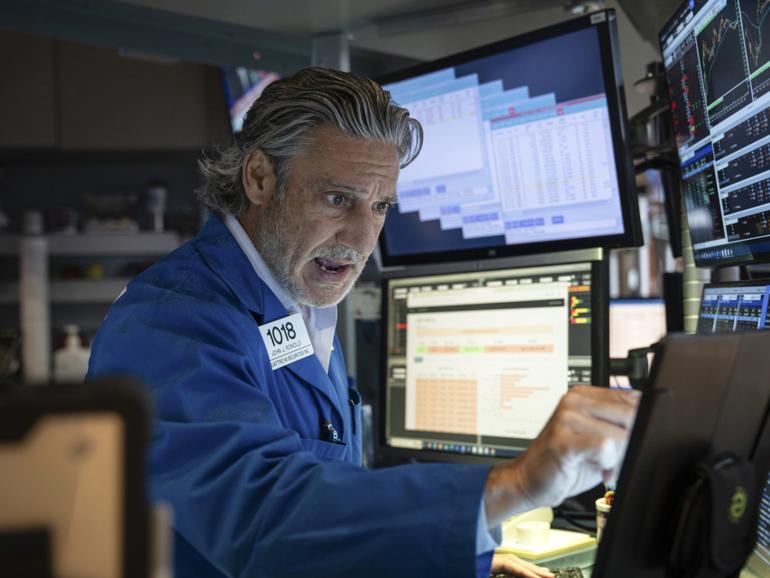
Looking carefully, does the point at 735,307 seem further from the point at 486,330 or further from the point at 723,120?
the point at 486,330

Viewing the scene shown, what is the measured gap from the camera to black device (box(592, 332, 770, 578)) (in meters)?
Answer: 0.66

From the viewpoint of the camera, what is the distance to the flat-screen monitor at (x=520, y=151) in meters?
1.49

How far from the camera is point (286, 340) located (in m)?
1.28

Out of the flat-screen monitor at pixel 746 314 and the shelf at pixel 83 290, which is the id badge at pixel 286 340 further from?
the shelf at pixel 83 290

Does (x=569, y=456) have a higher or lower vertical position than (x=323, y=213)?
lower

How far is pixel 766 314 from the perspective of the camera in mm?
1026

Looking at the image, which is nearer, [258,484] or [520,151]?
[258,484]

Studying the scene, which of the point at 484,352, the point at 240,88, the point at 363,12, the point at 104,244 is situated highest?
the point at 240,88

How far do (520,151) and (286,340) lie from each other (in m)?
0.65

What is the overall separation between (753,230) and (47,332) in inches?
150

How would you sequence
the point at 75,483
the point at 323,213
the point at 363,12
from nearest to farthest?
1. the point at 75,483
2. the point at 323,213
3. the point at 363,12

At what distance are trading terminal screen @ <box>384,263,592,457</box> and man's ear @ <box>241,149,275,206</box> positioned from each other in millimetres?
482

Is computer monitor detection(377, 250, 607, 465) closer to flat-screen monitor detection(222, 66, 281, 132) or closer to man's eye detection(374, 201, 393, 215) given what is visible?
man's eye detection(374, 201, 393, 215)

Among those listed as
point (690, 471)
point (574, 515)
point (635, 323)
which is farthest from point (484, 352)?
point (635, 323)
